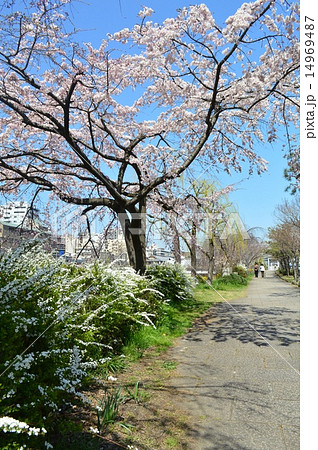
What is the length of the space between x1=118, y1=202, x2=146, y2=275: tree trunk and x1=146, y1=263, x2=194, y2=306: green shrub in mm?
476

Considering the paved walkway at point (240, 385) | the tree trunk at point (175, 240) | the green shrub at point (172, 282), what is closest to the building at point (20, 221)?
the green shrub at point (172, 282)

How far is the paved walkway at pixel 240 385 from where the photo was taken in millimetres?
2682

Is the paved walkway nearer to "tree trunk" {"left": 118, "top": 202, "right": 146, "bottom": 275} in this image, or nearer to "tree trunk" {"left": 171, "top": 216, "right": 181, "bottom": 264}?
"tree trunk" {"left": 118, "top": 202, "right": 146, "bottom": 275}

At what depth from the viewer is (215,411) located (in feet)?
10.1

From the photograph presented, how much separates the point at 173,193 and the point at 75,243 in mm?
3366

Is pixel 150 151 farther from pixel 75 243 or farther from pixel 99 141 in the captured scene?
pixel 75 243

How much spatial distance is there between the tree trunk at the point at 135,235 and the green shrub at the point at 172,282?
0.48 m

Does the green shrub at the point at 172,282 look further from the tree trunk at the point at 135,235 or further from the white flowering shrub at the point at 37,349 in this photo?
the white flowering shrub at the point at 37,349

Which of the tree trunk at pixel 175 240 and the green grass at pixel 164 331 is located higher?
the tree trunk at pixel 175 240

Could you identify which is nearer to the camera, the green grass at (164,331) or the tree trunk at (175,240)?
the green grass at (164,331)

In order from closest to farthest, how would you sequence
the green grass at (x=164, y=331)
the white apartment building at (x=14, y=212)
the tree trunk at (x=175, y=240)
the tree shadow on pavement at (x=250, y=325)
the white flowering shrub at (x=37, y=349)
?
the white flowering shrub at (x=37, y=349)
the green grass at (x=164, y=331)
the tree shadow on pavement at (x=250, y=325)
the tree trunk at (x=175, y=240)
the white apartment building at (x=14, y=212)

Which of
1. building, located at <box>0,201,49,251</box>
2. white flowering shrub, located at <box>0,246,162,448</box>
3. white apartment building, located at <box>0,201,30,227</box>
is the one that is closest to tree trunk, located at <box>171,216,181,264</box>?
building, located at <box>0,201,49,251</box>

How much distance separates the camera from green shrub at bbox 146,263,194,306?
9.02 metres
